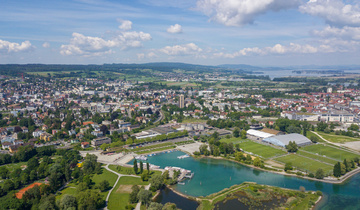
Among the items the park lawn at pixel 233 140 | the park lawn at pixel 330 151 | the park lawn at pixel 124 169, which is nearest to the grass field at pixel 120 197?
the park lawn at pixel 124 169

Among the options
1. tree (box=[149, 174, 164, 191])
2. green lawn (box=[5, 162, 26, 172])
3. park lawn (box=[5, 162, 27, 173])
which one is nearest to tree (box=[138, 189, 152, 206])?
tree (box=[149, 174, 164, 191])

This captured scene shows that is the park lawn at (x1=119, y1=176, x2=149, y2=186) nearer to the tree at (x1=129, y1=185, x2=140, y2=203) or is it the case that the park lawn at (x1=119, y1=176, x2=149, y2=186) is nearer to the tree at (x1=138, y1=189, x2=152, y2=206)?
the tree at (x1=129, y1=185, x2=140, y2=203)

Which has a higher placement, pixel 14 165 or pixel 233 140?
pixel 233 140

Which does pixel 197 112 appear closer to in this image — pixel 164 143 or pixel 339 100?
pixel 164 143

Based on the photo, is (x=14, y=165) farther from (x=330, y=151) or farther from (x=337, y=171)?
(x=330, y=151)

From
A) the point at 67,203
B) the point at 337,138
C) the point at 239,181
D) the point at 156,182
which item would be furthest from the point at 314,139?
the point at 67,203

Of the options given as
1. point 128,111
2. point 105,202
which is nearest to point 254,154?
point 105,202

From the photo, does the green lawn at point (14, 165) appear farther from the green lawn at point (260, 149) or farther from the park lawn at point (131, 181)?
the green lawn at point (260, 149)
